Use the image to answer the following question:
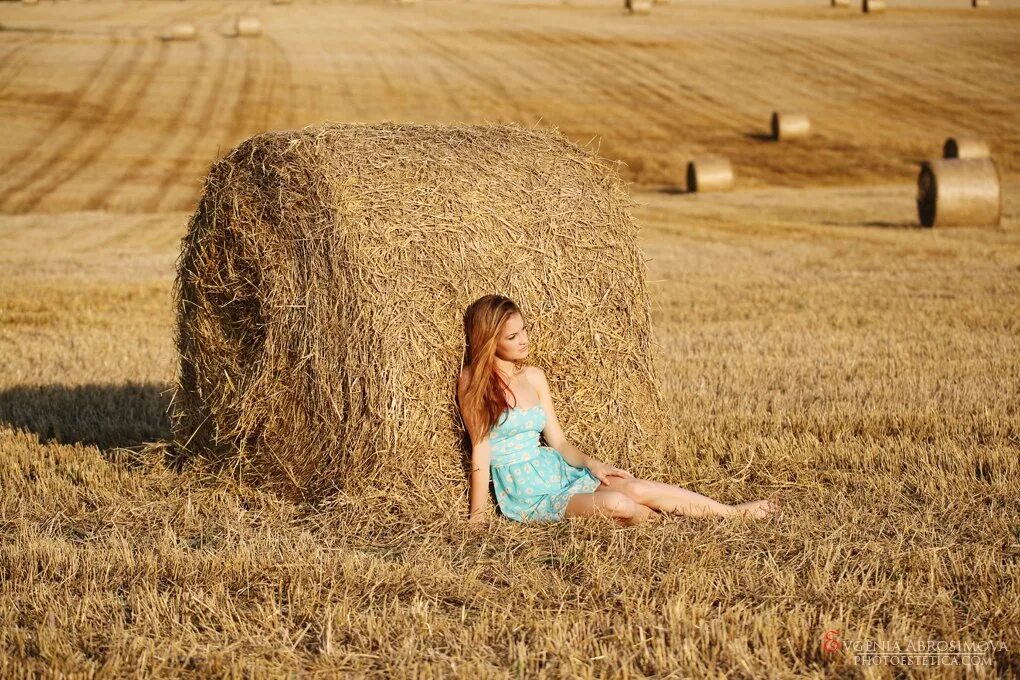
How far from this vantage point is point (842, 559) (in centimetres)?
437

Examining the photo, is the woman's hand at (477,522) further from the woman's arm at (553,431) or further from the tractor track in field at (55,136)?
the tractor track in field at (55,136)

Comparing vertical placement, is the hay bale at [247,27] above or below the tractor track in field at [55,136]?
above

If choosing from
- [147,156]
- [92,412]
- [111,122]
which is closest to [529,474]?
[92,412]

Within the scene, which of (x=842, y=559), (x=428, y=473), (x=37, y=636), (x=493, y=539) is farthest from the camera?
(x=428, y=473)

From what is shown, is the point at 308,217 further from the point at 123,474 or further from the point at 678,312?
the point at 678,312

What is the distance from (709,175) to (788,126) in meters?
5.75

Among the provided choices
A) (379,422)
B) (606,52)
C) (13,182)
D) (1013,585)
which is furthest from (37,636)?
(606,52)

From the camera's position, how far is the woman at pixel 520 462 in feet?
16.4

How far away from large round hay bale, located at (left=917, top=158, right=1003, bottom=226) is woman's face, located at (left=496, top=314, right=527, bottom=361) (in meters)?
13.3

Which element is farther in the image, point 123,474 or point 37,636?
point 123,474

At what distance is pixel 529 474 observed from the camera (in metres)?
5.15

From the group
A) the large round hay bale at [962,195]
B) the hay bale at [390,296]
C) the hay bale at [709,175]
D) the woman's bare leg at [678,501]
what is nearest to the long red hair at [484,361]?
the hay bale at [390,296]

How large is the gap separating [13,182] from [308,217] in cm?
2062

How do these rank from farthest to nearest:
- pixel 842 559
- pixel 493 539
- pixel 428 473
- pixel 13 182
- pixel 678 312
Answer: pixel 13 182, pixel 678 312, pixel 428 473, pixel 493 539, pixel 842 559
